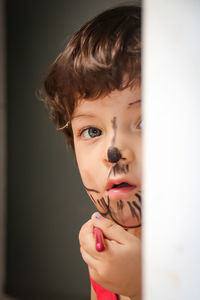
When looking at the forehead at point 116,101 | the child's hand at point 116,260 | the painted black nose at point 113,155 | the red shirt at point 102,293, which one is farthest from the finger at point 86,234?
the forehead at point 116,101

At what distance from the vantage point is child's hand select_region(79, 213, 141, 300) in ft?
2.86

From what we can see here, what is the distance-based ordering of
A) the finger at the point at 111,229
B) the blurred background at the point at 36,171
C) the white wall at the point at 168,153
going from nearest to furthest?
the white wall at the point at 168,153 → the finger at the point at 111,229 → the blurred background at the point at 36,171

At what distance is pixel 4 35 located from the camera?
50.8 inches

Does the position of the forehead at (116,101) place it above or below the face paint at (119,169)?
above

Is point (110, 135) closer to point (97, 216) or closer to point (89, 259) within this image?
point (97, 216)

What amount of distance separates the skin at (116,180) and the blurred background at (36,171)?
0.27ft

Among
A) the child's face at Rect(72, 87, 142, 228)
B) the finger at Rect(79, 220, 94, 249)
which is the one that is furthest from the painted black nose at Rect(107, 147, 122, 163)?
the finger at Rect(79, 220, 94, 249)

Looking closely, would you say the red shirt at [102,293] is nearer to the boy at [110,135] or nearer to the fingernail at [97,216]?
the boy at [110,135]

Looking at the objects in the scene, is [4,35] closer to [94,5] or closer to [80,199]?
[94,5]

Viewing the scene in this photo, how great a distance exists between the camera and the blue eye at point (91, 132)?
934 mm

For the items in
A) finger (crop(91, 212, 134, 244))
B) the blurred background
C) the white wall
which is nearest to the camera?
the white wall

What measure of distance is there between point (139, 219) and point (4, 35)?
93cm

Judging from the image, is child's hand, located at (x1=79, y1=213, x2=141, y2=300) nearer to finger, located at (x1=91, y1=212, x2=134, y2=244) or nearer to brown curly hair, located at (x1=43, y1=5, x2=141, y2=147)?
finger, located at (x1=91, y1=212, x2=134, y2=244)

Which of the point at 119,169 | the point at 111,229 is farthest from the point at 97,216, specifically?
the point at 119,169
